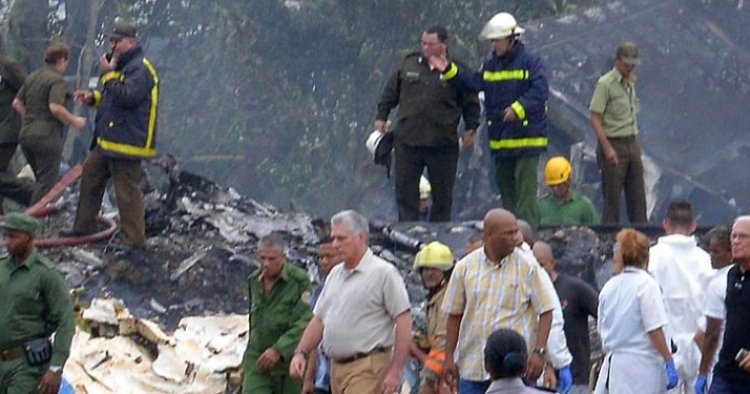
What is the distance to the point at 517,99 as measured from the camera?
1480cm

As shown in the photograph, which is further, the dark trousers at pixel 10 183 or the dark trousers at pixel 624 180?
the dark trousers at pixel 10 183

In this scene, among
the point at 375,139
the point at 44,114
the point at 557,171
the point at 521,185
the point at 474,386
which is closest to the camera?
the point at 474,386

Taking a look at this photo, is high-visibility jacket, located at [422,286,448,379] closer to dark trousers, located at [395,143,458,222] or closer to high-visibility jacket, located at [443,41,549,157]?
high-visibility jacket, located at [443,41,549,157]

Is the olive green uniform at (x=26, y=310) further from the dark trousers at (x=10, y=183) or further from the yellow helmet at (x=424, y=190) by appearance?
the yellow helmet at (x=424, y=190)

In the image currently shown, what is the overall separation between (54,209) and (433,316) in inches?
237

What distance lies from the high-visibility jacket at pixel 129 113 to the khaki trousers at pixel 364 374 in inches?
180

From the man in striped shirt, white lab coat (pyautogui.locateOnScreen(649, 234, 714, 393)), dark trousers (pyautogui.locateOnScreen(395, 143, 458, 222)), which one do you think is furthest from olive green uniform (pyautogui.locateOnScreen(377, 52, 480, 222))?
the man in striped shirt

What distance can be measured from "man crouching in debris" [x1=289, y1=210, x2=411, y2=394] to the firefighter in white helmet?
4.53 meters

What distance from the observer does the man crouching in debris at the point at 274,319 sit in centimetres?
1127

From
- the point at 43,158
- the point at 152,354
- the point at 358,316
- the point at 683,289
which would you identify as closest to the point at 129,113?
the point at 43,158

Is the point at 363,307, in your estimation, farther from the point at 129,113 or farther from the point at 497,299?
the point at 129,113

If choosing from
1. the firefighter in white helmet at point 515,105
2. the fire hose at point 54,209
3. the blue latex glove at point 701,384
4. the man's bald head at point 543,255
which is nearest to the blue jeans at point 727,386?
the blue latex glove at point 701,384

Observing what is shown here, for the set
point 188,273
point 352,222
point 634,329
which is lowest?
point 188,273

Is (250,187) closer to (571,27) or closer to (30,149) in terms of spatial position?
(571,27)
